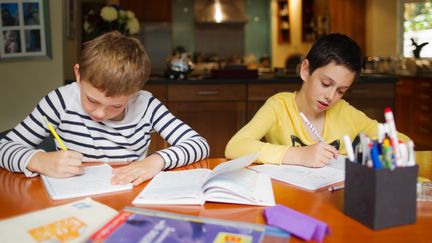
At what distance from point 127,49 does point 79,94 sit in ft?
0.83

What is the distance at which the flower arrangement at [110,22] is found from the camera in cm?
318

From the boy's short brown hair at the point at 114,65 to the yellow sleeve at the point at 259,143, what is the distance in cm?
33

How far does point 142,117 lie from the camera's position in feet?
4.62

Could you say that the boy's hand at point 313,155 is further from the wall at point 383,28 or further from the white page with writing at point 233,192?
the wall at point 383,28

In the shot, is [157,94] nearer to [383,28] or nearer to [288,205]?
[288,205]

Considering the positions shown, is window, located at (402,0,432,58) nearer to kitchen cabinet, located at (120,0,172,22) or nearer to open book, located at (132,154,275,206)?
kitchen cabinet, located at (120,0,172,22)

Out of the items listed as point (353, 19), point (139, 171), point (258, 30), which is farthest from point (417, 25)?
point (139, 171)

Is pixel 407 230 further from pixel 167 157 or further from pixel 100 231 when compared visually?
pixel 167 157

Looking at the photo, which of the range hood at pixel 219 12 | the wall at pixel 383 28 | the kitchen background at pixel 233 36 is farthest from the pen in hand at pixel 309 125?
the range hood at pixel 219 12

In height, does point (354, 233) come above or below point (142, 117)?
below

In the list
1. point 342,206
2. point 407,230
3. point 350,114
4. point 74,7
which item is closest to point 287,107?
point 350,114

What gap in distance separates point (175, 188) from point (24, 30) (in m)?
2.15

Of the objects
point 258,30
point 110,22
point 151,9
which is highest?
point 151,9

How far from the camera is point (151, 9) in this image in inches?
272
